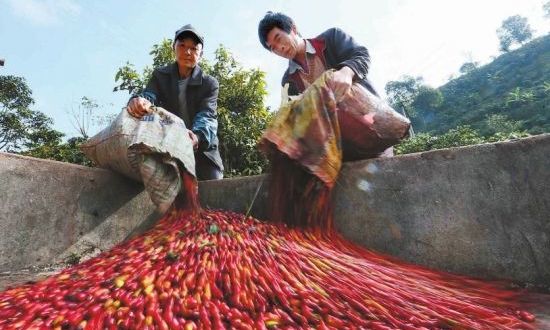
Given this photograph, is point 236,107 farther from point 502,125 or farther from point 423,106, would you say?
point 423,106

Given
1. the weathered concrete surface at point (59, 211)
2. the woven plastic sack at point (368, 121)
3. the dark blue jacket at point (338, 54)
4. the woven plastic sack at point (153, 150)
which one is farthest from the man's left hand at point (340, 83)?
the weathered concrete surface at point (59, 211)

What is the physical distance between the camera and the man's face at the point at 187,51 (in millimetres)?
2771

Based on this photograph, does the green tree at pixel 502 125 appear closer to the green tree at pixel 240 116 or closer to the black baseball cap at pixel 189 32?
the green tree at pixel 240 116

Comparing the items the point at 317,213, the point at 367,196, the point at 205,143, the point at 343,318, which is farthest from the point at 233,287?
the point at 205,143

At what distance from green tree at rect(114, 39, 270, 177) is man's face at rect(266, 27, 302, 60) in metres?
5.50

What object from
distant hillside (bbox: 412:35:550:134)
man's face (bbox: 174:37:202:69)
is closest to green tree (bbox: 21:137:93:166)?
man's face (bbox: 174:37:202:69)

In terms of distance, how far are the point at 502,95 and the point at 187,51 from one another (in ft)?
165

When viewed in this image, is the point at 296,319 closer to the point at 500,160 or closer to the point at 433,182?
the point at 433,182

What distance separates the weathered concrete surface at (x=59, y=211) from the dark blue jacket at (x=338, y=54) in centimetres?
149

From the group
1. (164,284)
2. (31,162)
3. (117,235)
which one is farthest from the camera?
(117,235)

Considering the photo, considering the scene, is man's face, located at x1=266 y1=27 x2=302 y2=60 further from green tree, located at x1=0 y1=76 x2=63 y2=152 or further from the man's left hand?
green tree, located at x1=0 y1=76 x2=63 y2=152

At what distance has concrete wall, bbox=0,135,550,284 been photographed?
5.10ft

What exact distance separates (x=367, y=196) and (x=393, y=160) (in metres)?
0.25

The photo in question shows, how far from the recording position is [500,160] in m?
1.63
